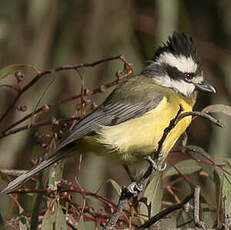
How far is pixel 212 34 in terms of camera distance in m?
4.80

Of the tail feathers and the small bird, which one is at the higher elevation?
the small bird

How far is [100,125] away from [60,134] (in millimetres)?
327

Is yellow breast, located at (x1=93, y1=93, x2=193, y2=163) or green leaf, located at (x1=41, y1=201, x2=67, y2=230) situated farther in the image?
yellow breast, located at (x1=93, y1=93, x2=193, y2=163)

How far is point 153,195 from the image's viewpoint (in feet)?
7.84

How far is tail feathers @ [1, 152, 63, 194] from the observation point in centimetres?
234

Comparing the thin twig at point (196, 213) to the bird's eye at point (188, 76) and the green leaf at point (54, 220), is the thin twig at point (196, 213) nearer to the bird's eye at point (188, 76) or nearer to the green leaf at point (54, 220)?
the green leaf at point (54, 220)

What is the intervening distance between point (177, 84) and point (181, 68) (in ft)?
0.27

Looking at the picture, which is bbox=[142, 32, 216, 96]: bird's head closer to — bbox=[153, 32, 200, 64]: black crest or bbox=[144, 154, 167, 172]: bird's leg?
bbox=[153, 32, 200, 64]: black crest

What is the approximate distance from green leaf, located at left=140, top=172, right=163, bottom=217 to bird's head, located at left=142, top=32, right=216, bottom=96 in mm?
649

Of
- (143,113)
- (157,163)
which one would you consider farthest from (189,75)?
(157,163)

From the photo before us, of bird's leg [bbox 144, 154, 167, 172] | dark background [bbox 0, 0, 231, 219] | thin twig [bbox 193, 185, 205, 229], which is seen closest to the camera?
thin twig [bbox 193, 185, 205, 229]

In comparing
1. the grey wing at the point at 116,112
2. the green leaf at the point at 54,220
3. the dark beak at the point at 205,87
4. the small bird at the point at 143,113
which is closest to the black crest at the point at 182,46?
the small bird at the point at 143,113

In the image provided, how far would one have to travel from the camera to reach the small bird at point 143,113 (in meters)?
2.62

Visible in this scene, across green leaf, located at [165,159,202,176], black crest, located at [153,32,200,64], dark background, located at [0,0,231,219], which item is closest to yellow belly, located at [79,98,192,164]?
green leaf, located at [165,159,202,176]
